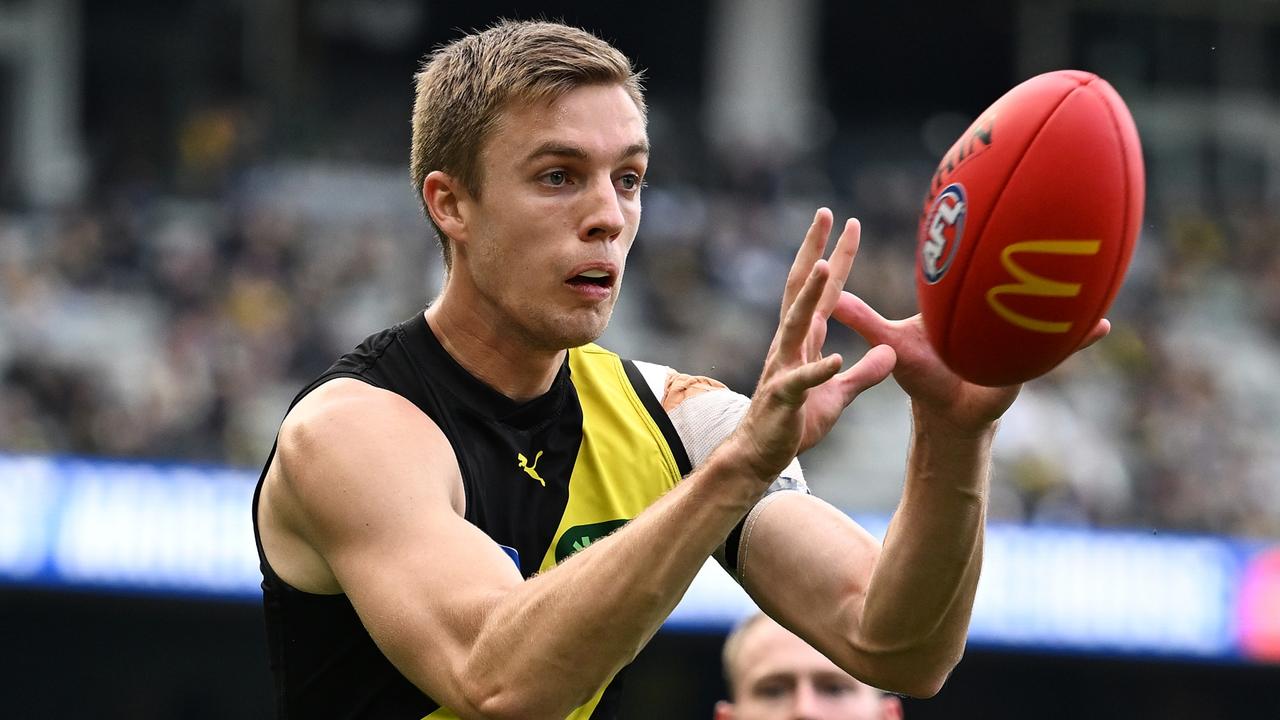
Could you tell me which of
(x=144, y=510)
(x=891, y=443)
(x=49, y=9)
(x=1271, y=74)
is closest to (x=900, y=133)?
(x=1271, y=74)

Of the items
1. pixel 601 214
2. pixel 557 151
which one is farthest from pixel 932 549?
pixel 557 151

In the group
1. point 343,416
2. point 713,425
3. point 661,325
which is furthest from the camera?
point 661,325

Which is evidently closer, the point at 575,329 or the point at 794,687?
the point at 575,329

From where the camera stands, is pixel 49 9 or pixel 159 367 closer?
pixel 159 367

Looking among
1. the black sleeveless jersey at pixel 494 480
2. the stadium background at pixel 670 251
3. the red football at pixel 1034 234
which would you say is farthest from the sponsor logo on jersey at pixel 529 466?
the stadium background at pixel 670 251

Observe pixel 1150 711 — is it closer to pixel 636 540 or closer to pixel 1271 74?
pixel 636 540

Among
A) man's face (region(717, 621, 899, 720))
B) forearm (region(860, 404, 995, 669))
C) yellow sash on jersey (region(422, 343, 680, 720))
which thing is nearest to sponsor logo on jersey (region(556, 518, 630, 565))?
yellow sash on jersey (region(422, 343, 680, 720))

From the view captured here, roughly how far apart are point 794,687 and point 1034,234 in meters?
2.16

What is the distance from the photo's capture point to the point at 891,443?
1312 centimetres

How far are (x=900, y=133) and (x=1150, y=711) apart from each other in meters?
9.28

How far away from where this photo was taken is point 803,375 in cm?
300

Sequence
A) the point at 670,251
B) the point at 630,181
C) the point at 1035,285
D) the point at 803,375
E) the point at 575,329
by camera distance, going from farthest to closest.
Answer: the point at 670,251
the point at 630,181
the point at 575,329
the point at 1035,285
the point at 803,375

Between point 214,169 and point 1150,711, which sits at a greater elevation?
point 214,169

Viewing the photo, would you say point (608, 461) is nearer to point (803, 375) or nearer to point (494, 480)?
point (494, 480)
